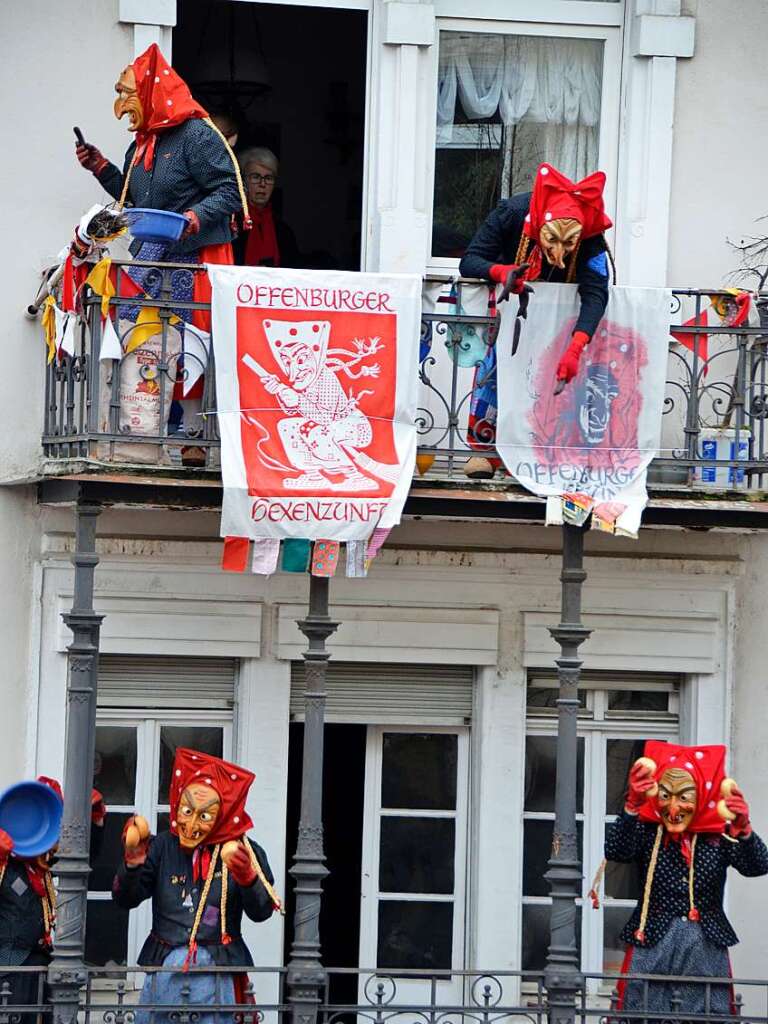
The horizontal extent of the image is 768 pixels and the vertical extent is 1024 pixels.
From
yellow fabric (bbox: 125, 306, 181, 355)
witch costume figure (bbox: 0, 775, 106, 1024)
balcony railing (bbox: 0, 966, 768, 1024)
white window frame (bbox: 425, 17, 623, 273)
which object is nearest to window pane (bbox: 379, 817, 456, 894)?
balcony railing (bbox: 0, 966, 768, 1024)

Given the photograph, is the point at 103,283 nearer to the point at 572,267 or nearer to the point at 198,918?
the point at 572,267

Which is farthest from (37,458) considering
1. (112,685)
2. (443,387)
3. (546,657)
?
(546,657)

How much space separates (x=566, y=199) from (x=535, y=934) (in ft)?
13.9

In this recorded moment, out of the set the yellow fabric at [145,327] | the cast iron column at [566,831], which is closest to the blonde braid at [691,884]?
the cast iron column at [566,831]

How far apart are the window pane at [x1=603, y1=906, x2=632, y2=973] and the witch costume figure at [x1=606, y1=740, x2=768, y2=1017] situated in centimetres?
129

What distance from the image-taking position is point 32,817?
11570mm

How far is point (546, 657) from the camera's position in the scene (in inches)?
507

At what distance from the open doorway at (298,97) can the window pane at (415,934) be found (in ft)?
13.8

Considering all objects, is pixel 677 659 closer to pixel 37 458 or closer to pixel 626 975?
pixel 626 975

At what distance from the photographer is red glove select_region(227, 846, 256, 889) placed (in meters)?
11.1

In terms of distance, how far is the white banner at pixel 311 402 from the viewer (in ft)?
36.8

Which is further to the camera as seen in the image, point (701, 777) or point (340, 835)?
point (340, 835)

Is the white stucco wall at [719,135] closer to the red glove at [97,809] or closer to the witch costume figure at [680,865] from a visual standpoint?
the witch costume figure at [680,865]

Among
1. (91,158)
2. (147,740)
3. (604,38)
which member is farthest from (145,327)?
(604,38)
